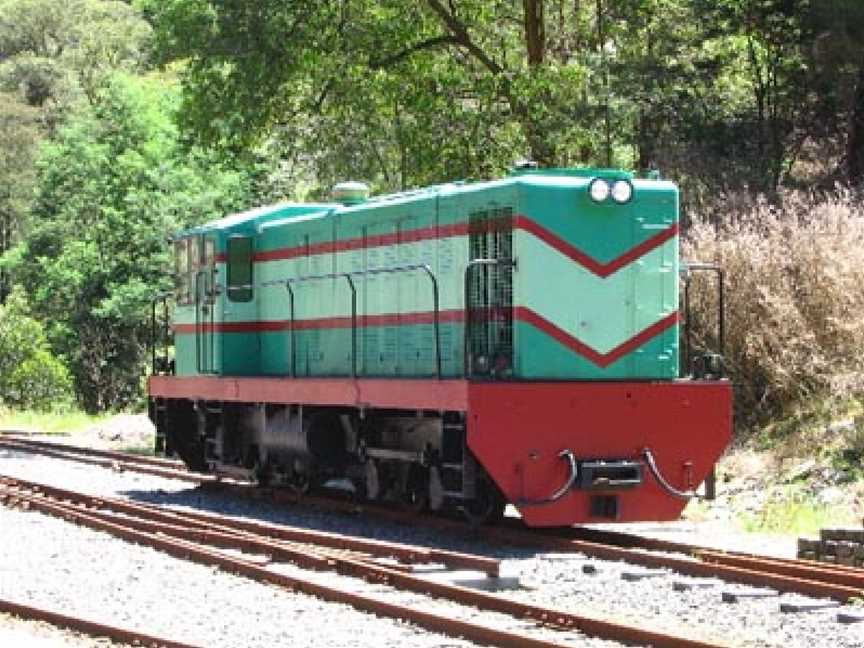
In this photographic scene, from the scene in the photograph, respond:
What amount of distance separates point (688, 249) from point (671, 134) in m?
8.36

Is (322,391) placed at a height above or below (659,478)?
above

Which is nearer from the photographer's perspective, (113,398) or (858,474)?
(858,474)

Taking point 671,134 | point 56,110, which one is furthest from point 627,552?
point 56,110

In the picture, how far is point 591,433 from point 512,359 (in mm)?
934

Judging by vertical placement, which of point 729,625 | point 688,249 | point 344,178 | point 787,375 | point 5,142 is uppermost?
point 5,142

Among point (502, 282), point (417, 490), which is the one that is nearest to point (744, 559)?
point (502, 282)

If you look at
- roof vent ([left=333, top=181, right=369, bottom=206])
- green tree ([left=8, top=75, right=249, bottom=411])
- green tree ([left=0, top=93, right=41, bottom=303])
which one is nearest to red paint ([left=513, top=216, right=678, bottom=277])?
roof vent ([left=333, top=181, right=369, bottom=206])

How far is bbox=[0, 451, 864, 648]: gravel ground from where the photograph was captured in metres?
8.30

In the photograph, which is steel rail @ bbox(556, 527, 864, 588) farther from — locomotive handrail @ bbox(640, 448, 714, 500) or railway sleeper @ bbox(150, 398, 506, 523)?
railway sleeper @ bbox(150, 398, 506, 523)

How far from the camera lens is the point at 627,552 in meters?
11.2

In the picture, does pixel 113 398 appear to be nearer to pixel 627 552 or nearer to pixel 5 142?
pixel 5 142

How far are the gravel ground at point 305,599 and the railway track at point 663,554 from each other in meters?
0.20

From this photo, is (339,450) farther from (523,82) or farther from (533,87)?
(523,82)

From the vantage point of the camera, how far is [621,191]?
1276cm
